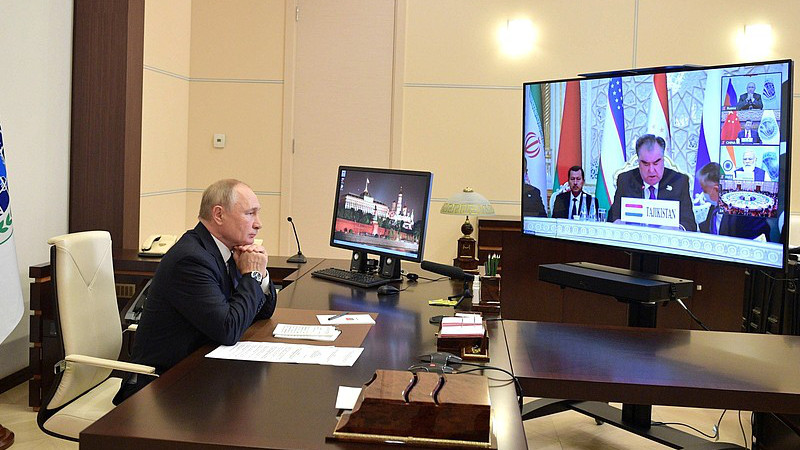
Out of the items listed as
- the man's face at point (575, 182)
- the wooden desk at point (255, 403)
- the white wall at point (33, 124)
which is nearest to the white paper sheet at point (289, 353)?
the wooden desk at point (255, 403)

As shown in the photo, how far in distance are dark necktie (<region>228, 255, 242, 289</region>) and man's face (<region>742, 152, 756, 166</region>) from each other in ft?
6.12

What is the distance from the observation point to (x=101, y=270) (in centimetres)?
307

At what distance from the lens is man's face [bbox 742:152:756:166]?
2.98 meters

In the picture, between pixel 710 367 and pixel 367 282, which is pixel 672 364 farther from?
pixel 367 282

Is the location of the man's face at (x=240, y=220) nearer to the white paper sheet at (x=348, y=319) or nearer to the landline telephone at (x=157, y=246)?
the white paper sheet at (x=348, y=319)

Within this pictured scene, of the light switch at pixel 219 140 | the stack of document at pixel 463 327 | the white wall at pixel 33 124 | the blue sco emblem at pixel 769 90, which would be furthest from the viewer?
the light switch at pixel 219 140

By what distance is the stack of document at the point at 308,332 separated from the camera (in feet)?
8.66

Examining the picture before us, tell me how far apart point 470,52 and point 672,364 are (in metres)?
3.90

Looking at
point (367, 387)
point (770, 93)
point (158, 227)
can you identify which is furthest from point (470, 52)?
point (367, 387)

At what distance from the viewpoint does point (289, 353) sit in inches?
95.0

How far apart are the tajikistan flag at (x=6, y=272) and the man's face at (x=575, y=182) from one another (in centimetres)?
249

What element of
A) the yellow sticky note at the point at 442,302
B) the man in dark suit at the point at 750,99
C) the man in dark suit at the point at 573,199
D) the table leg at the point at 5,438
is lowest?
the table leg at the point at 5,438

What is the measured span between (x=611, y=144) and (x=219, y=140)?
345 cm

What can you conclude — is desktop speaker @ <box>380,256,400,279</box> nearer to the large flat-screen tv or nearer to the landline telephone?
the large flat-screen tv
